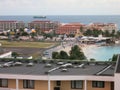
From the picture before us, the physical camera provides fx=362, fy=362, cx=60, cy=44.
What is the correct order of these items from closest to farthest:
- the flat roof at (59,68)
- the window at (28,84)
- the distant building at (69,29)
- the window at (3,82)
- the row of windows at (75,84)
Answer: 1. the row of windows at (75,84)
2. the window at (28,84)
3. the flat roof at (59,68)
4. the window at (3,82)
5. the distant building at (69,29)

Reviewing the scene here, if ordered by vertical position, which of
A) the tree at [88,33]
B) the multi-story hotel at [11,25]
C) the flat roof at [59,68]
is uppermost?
the flat roof at [59,68]

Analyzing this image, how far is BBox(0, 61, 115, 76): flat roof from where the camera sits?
450 inches

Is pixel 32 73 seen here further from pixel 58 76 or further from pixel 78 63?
pixel 78 63

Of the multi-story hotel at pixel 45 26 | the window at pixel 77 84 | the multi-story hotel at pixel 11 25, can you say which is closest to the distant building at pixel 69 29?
the multi-story hotel at pixel 45 26

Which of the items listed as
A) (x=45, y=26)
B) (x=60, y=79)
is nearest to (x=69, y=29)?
(x=45, y=26)

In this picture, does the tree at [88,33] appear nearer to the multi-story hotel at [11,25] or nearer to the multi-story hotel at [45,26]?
the multi-story hotel at [45,26]

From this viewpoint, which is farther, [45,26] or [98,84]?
[45,26]

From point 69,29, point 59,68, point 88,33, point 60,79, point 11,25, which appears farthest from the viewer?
point 11,25

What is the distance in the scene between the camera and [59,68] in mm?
12352

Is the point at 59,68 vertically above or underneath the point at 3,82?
above

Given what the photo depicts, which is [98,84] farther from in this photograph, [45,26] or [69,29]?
[45,26]

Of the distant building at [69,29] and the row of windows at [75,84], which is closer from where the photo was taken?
the row of windows at [75,84]

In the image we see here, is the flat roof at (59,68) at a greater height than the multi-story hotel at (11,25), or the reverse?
the flat roof at (59,68)

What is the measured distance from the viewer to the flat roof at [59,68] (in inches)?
450
